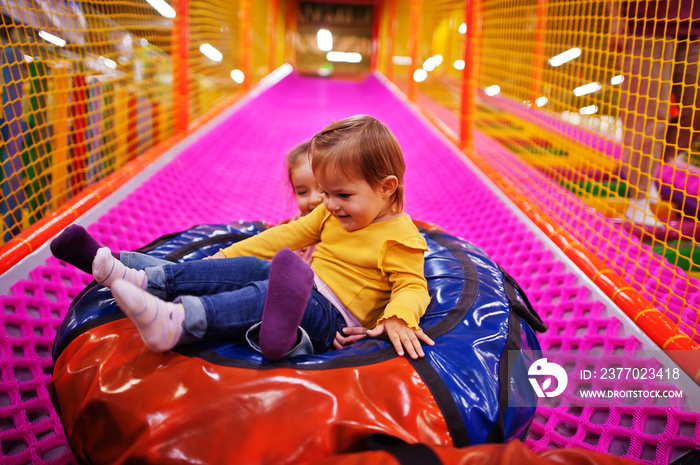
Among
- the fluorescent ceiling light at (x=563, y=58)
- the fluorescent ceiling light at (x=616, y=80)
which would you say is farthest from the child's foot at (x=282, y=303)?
the fluorescent ceiling light at (x=563, y=58)

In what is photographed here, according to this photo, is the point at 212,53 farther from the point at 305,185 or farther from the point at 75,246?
the point at 75,246

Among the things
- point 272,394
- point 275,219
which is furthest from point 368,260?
point 275,219

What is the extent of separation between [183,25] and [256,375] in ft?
7.92

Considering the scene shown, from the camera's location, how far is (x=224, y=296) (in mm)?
833

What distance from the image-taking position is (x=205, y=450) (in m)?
0.64

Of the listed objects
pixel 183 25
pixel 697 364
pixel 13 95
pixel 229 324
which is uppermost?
pixel 183 25

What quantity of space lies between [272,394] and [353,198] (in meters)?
0.44

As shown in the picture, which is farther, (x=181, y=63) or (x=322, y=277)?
(x=181, y=63)

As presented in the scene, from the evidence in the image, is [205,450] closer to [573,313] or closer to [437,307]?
[437,307]

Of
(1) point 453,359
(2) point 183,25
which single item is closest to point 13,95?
(2) point 183,25

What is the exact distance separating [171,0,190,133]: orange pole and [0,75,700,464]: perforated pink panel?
0.17 meters

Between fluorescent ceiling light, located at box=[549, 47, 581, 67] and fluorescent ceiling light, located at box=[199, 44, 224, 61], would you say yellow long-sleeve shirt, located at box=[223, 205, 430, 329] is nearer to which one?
fluorescent ceiling light, located at box=[549, 47, 581, 67]

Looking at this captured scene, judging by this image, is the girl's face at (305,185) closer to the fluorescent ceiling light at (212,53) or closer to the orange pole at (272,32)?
the orange pole at (272,32)

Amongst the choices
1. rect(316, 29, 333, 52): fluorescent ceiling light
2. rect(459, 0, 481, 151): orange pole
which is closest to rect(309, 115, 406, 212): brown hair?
rect(459, 0, 481, 151): orange pole
